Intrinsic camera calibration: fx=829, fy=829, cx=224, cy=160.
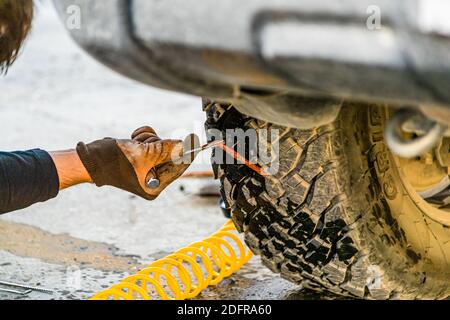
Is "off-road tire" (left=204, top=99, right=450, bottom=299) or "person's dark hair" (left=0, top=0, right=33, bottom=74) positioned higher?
"person's dark hair" (left=0, top=0, right=33, bottom=74)

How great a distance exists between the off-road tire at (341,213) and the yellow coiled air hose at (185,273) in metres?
0.40

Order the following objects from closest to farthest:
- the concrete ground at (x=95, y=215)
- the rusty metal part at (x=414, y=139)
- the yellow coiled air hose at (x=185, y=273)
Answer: the rusty metal part at (x=414, y=139) → the yellow coiled air hose at (x=185, y=273) → the concrete ground at (x=95, y=215)

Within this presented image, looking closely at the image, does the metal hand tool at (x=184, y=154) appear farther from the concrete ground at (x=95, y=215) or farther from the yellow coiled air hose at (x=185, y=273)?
the concrete ground at (x=95, y=215)

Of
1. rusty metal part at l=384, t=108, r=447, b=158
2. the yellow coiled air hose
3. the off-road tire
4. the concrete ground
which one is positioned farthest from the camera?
the concrete ground

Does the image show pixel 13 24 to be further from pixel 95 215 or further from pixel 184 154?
pixel 95 215

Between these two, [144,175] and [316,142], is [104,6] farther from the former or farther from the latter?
[144,175]

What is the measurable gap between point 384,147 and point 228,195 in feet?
1.53

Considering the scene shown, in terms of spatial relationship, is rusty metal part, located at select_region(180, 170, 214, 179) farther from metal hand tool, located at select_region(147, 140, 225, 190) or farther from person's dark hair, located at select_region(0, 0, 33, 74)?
person's dark hair, located at select_region(0, 0, 33, 74)

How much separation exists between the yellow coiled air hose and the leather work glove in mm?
364

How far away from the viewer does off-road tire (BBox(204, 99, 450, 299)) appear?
212 cm

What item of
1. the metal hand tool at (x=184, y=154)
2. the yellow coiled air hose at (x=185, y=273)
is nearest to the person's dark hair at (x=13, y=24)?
the metal hand tool at (x=184, y=154)

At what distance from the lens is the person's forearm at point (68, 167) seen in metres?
2.32

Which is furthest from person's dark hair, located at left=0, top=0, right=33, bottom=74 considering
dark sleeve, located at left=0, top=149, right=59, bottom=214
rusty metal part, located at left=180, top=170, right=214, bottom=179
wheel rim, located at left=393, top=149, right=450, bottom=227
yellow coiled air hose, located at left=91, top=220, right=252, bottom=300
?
rusty metal part, located at left=180, top=170, right=214, bottom=179
